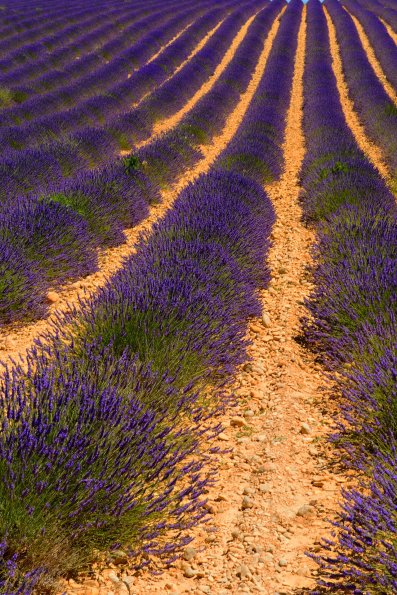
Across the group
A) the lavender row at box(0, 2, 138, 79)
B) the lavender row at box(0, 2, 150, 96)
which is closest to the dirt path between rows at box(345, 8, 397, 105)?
the lavender row at box(0, 2, 150, 96)

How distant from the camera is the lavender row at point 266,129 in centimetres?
745

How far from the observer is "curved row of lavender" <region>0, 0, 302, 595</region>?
5.37 feet

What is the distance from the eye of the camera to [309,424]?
8.76 ft

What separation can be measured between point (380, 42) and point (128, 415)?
20249 mm

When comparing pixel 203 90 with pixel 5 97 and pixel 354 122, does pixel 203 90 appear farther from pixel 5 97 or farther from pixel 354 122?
pixel 5 97

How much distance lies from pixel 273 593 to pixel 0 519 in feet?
3.26

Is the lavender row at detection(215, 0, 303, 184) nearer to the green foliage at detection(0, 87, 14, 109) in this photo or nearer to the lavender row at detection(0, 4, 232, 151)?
the lavender row at detection(0, 4, 232, 151)

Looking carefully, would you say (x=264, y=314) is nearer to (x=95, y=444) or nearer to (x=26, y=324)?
(x=26, y=324)

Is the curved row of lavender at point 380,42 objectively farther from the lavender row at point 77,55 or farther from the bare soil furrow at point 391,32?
the lavender row at point 77,55

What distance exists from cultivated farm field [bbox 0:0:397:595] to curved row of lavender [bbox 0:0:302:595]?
12 mm

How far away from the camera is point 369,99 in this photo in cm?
1179

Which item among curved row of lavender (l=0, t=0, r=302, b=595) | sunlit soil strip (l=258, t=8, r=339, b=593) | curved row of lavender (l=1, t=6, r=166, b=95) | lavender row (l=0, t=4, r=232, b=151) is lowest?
sunlit soil strip (l=258, t=8, r=339, b=593)

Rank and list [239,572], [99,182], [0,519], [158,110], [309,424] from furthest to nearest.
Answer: [158,110] → [99,182] → [309,424] → [239,572] → [0,519]

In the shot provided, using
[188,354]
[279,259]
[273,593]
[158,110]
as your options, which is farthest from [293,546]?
[158,110]
